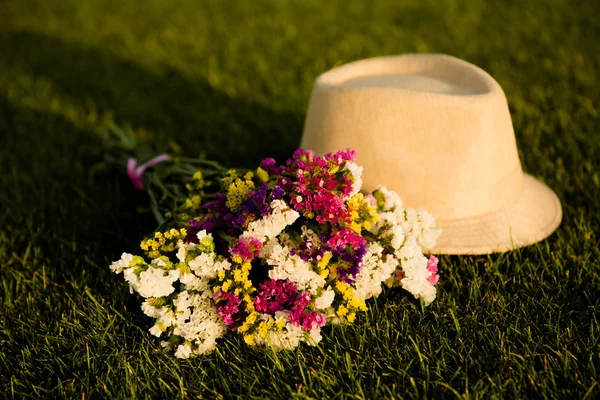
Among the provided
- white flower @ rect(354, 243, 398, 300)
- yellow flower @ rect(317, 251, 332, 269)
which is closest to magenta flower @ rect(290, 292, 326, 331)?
yellow flower @ rect(317, 251, 332, 269)

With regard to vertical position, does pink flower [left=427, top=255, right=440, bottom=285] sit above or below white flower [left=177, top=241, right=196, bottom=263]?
below

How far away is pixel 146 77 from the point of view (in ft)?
18.6

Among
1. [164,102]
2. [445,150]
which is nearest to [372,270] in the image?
[445,150]

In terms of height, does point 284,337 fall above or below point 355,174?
below

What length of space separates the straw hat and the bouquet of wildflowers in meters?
0.47

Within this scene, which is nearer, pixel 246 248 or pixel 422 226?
pixel 246 248

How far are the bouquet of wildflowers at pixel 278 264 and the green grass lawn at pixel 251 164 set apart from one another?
15 centimetres

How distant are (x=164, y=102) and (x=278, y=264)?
3297 millimetres

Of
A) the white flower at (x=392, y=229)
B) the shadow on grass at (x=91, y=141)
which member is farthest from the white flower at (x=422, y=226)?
the shadow on grass at (x=91, y=141)

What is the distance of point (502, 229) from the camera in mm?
2867

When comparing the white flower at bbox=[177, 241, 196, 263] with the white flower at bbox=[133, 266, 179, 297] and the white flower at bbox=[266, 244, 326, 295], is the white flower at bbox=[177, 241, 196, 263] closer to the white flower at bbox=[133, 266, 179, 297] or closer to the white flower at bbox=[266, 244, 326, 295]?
the white flower at bbox=[133, 266, 179, 297]

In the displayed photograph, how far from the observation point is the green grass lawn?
226 centimetres

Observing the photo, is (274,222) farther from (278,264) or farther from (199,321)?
(199,321)

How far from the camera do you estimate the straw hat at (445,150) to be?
2.75 metres
